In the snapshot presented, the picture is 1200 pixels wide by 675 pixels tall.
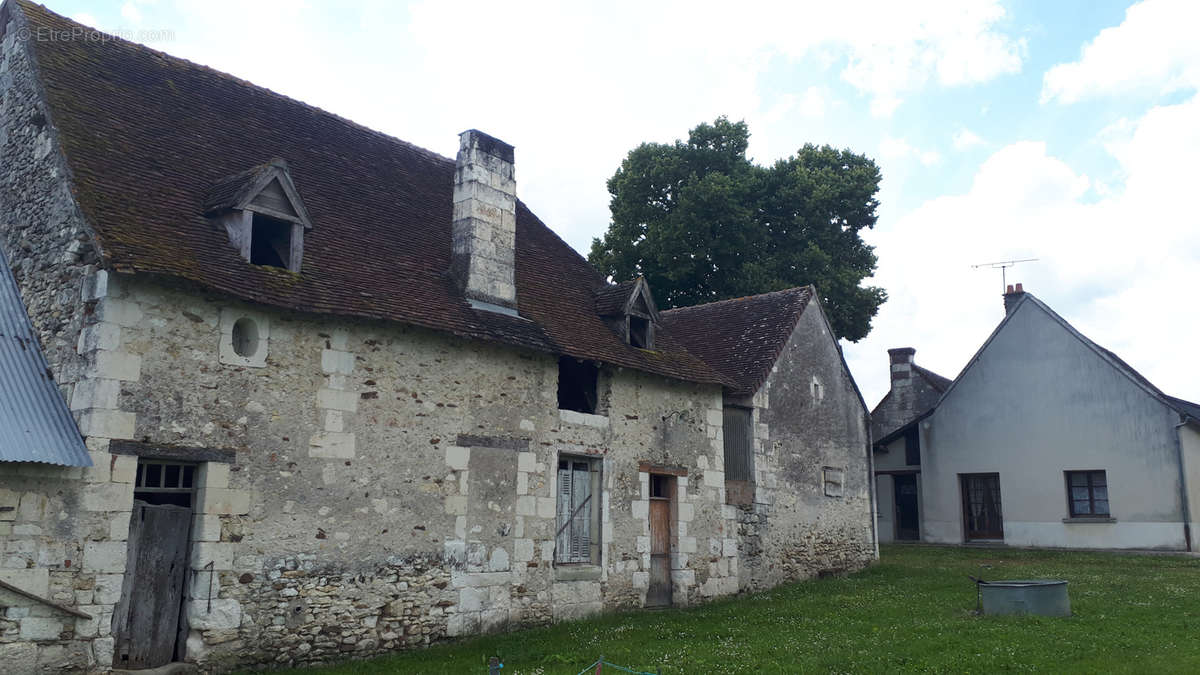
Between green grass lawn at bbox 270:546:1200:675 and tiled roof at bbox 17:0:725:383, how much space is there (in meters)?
3.69

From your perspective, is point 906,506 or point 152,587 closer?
point 152,587

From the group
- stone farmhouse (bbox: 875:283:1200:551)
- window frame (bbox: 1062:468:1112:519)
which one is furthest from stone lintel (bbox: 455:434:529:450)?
window frame (bbox: 1062:468:1112:519)

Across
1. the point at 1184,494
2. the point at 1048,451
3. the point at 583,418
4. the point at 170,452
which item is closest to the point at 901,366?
the point at 1048,451

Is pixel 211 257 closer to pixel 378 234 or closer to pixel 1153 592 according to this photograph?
pixel 378 234

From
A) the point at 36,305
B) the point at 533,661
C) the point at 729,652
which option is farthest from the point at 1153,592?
the point at 36,305

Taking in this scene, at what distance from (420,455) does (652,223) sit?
17.4 meters

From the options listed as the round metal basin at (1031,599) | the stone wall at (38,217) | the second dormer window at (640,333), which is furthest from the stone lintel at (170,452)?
the round metal basin at (1031,599)

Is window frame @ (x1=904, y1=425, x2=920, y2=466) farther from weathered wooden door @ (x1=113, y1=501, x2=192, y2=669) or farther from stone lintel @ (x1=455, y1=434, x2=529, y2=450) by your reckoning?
weathered wooden door @ (x1=113, y1=501, x2=192, y2=669)

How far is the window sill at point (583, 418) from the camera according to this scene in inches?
508

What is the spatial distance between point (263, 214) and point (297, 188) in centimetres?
175

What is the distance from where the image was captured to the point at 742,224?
2620cm

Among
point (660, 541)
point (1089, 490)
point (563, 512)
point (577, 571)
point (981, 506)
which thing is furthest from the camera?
point (981, 506)

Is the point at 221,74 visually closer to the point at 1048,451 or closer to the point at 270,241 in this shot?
the point at 270,241

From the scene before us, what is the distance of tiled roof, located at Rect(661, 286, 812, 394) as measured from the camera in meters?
16.6
